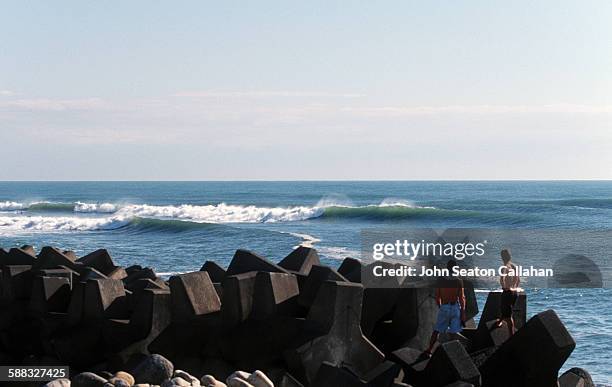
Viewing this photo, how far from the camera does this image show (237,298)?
24.2 feet

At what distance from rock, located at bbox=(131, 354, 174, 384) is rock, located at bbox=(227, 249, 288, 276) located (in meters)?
1.90

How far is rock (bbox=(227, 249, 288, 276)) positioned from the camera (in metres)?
8.28

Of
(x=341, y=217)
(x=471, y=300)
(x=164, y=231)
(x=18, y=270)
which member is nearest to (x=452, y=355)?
(x=471, y=300)

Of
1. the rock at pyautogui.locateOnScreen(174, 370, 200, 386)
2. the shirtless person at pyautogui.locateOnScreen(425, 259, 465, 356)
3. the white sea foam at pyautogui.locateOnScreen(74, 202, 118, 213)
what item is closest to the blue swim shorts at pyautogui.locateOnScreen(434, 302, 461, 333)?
the shirtless person at pyautogui.locateOnScreen(425, 259, 465, 356)

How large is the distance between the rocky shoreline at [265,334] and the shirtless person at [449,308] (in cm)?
11

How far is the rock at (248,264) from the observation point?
8.28 meters

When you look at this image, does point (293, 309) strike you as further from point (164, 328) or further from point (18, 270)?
point (18, 270)

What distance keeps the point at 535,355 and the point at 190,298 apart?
8.93ft

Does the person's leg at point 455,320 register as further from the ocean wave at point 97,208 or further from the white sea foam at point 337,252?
the ocean wave at point 97,208

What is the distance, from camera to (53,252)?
1006 centimetres

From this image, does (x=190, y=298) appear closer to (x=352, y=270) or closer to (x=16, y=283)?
(x=352, y=270)

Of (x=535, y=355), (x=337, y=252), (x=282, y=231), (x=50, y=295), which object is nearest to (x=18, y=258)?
(x=50, y=295)

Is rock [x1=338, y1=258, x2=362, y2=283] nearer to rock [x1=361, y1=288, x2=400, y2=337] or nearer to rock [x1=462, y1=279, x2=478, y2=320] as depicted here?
rock [x1=361, y1=288, x2=400, y2=337]

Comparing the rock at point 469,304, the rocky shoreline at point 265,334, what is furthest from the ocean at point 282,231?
the rocky shoreline at point 265,334
